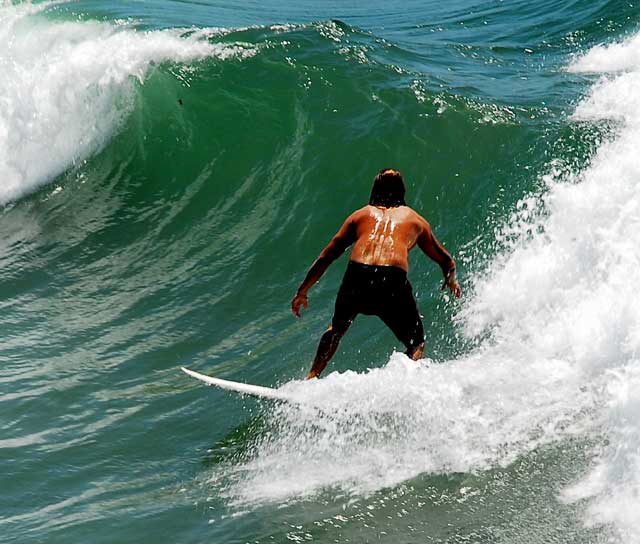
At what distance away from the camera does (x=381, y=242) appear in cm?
625

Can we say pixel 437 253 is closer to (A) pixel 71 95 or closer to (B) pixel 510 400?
(B) pixel 510 400

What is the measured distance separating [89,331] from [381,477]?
3830 mm

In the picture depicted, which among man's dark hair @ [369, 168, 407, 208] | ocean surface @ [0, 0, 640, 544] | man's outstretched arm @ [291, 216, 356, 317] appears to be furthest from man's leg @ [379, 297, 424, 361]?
man's dark hair @ [369, 168, 407, 208]

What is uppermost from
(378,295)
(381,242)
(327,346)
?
(381,242)

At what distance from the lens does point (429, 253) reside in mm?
6512

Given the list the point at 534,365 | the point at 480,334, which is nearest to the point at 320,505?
the point at 534,365

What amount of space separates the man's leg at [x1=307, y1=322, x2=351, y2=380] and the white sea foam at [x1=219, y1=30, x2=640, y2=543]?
16cm

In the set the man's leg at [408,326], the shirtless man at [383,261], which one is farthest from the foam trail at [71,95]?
the man's leg at [408,326]

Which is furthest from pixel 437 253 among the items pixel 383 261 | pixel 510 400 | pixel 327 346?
pixel 510 400

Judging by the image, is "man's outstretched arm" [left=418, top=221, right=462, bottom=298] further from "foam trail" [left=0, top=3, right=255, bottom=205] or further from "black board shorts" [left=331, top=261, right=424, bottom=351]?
"foam trail" [left=0, top=3, right=255, bottom=205]

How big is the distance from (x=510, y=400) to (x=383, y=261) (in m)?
1.07

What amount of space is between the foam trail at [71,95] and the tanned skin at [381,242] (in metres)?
6.85

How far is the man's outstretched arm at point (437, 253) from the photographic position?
21.1 ft

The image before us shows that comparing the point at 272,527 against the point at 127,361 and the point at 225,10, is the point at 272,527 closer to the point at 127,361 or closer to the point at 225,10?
the point at 127,361
